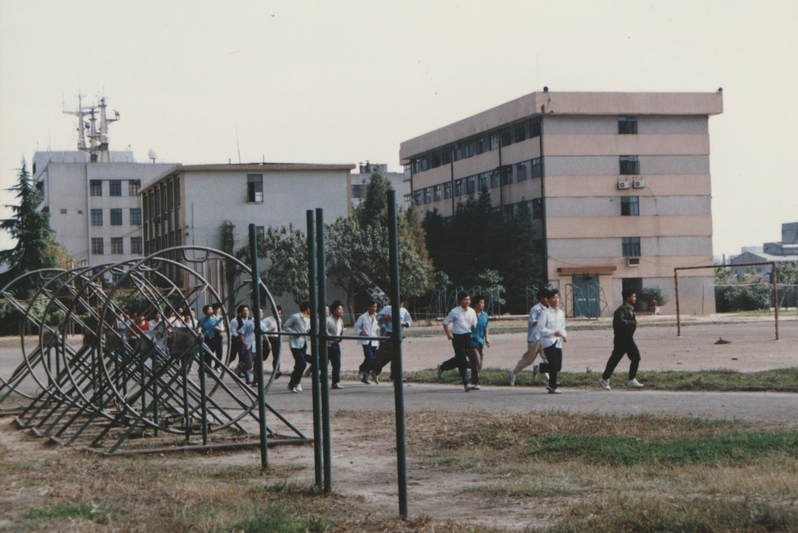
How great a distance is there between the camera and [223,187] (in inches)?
2544

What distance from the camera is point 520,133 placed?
73875mm

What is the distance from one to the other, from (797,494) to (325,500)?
3.32 meters

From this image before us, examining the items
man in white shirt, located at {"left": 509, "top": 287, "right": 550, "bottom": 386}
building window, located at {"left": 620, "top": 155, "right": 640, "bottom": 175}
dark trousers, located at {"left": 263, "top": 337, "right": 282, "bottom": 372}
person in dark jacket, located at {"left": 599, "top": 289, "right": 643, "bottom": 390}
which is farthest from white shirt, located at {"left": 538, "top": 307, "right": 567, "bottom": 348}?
building window, located at {"left": 620, "top": 155, "right": 640, "bottom": 175}

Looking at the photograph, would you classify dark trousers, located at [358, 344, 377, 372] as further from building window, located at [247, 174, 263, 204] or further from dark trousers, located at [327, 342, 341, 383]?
building window, located at [247, 174, 263, 204]

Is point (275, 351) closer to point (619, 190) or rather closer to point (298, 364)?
point (298, 364)

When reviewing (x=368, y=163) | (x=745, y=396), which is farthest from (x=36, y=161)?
(x=745, y=396)

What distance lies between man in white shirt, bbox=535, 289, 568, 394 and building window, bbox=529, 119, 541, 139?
55.3 m

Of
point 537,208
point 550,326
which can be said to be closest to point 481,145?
point 537,208

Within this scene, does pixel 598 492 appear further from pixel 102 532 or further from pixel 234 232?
pixel 234 232

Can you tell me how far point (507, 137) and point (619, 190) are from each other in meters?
9.41

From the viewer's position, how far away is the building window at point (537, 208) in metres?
71.6

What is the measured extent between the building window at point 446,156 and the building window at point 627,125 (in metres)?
17.7

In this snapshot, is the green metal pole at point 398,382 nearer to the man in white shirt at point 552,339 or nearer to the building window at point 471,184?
the man in white shirt at point 552,339

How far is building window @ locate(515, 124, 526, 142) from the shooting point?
73438 millimetres
